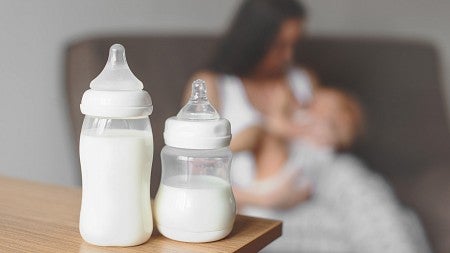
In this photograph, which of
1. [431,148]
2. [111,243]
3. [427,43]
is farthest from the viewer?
[427,43]

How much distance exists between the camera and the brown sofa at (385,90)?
179cm

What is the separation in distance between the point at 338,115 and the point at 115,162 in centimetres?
132

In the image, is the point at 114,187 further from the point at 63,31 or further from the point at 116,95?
the point at 63,31

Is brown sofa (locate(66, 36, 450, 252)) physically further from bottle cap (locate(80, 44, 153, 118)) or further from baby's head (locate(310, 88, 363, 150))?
bottle cap (locate(80, 44, 153, 118))

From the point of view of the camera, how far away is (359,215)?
1.76 metres

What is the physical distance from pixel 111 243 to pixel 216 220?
0.11 meters

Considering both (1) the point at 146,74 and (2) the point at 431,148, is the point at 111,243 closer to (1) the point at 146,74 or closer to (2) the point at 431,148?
(1) the point at 146,74

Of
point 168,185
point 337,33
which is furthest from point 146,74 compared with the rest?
point 168,185

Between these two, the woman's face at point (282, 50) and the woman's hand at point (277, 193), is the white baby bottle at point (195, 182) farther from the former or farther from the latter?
the woman's face at point (282, 50)

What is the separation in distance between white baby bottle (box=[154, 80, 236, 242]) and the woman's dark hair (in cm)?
115

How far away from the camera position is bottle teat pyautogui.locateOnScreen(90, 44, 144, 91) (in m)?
0.68

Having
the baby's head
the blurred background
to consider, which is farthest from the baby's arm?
the blurred background

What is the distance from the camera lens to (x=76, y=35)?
1.74m

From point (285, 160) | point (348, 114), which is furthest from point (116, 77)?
point (348, 114)
